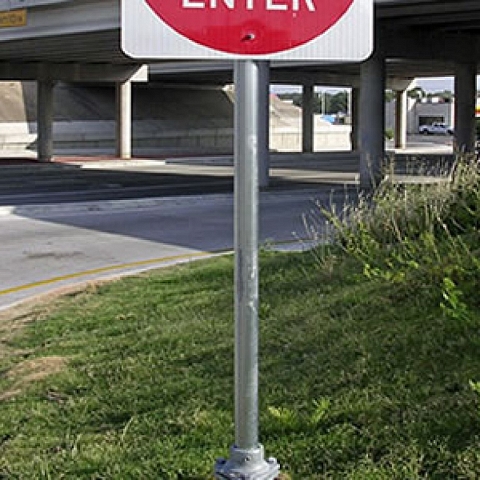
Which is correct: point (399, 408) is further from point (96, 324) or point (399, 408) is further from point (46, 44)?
point (46, 44)

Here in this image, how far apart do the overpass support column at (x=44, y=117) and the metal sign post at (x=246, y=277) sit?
126 feet

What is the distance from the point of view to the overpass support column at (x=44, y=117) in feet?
133

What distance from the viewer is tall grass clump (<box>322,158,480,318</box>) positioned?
6273 millimetres

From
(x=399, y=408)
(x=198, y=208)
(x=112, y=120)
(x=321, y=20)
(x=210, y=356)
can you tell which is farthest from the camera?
(x=112, y=120)

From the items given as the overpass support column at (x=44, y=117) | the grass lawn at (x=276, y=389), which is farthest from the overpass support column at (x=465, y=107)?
the grass lawn at (x=276, y=389)

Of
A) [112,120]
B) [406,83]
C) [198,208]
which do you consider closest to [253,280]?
[198,208]

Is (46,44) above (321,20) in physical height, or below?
above

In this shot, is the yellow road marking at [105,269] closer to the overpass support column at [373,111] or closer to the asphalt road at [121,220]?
the asphalt road at [121,220]

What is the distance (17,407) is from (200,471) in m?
1.93

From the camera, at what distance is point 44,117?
1606 inches

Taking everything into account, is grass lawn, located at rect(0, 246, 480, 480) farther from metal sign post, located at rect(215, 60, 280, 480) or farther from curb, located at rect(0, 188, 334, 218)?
curb, located at rect(0, 188, 334, 218)

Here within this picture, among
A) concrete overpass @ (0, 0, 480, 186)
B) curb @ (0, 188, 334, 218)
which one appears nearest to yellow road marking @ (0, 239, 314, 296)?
concrete overpass @ (0, 0, 480, 186)

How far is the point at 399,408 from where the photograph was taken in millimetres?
4293

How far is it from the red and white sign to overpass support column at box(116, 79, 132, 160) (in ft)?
131
